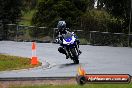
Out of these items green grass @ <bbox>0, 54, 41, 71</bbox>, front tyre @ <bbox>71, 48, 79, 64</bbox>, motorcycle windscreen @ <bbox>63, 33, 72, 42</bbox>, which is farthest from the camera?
motorcycle windscreen @ <bbox>63, 33, 72, 42</bbox>

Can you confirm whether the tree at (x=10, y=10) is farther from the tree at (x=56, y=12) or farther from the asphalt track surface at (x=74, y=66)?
the asphalt track surface at (x=74, y=66)

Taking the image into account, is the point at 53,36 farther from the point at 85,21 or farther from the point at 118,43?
the point at 85,21

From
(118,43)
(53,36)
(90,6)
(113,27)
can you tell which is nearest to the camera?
(118,43)

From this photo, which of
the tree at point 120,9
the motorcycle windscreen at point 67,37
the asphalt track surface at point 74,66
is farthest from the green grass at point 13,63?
the tree at point 120,9

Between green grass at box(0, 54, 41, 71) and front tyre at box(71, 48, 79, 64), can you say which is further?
front tyre at box(71, 48, 79, 64)

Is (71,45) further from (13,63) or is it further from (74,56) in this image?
(13,63)

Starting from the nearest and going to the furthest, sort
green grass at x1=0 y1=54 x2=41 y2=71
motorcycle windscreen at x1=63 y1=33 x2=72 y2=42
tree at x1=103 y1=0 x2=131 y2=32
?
green grass at x1=0 y1=54 x2=41 y2=71 < motorcycle windscreen at x1=63 y1=33 x2=72 y2=42 < tree at x1=103 y1=0 x2=131 y2=32

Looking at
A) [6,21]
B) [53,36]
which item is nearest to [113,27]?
[53,36]

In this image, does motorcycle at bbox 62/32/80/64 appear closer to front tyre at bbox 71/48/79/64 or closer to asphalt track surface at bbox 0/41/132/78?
front tyre at bbox 71/48/79/64

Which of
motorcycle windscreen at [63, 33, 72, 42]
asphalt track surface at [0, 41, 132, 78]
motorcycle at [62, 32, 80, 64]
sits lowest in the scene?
asphalt track surface at [0, 41, 132, 78]

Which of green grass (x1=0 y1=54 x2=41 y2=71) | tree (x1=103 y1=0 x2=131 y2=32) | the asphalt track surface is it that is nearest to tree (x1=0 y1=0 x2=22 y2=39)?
tree (x1=103 y1=0 x2=131 y2=32)

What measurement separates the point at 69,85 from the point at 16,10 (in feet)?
105

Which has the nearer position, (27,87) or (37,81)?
(27,87)

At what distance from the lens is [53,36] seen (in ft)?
127
